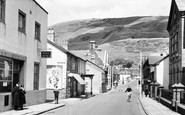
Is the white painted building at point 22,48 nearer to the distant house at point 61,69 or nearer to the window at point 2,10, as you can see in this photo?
the window at point 2,10

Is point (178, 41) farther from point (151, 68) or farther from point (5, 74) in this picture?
point (151, 68)

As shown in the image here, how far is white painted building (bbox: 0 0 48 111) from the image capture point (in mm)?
20953

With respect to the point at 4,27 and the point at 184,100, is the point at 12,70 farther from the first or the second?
the point at 184,100

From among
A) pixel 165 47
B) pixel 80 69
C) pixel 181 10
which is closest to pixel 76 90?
pixel 80 69

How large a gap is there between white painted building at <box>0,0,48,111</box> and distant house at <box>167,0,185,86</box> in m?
12.4

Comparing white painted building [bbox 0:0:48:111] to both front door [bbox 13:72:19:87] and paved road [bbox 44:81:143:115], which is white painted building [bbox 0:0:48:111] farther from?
paved road [bbox 44:81:143:115]

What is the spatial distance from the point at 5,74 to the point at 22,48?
3344mm

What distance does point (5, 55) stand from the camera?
2066 centimetres

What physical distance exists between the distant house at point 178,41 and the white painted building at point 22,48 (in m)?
12.4

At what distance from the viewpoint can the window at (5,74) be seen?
20.8 m

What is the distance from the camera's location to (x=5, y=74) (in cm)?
2148

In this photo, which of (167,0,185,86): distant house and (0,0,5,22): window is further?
(167,0,185,86): distant house

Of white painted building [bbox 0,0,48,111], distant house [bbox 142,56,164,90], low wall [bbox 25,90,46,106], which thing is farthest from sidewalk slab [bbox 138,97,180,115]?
distant house [bbox 142,56,164,90]

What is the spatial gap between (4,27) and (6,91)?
4005mm
